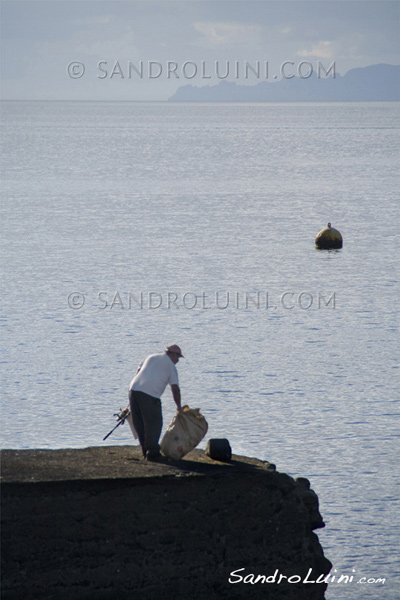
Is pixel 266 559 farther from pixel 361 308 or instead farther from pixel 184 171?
pixel 184 171

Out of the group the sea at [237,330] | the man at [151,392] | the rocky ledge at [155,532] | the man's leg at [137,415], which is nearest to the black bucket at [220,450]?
the rocky ledge at [155,532]

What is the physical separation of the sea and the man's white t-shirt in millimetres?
3390

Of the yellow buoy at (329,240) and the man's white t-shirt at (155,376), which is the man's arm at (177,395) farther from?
the yellow buoy at (329,240)

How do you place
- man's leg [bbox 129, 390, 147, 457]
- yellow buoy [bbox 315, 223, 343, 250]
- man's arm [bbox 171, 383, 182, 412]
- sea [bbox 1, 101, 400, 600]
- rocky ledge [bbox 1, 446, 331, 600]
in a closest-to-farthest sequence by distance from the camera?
rocky ledge [bbox 1, 446, 331, 600]
man's arm [bbox 171, 383, 182, 412]
man's leg [bbox 129, 390, 147, 457]
sea [bbox 1, 101, 400, 600]
yellow buoy [bbox 315, 223, 343, 250]

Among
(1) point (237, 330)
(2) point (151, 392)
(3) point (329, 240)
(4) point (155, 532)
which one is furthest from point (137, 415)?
(3) point (329, 240)

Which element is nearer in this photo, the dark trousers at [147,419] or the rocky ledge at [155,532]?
the rocky ledge at [155,532]

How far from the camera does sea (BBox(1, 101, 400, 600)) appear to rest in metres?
15.5

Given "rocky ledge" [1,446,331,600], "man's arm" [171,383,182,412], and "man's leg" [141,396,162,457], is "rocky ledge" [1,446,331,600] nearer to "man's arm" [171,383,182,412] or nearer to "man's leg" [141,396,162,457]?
"man's leg" [141,396,162,457]

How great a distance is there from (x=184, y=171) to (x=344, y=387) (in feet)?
202

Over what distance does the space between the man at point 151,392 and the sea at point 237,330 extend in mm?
3046

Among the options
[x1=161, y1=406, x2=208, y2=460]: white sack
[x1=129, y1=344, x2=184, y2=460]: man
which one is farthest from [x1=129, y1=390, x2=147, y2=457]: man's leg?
[x1=161, y1=406, x2=208, y2=460]: white sack

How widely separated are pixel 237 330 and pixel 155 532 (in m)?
14.2

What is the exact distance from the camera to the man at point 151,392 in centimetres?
1169

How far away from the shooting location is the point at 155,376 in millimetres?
11719
